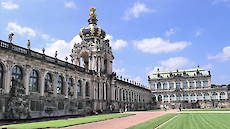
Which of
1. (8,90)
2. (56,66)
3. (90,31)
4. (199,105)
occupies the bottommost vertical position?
(199,105)

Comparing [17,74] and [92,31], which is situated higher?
[92,31]

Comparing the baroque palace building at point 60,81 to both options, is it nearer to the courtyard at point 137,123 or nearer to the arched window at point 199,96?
the courtyard at point 137,123

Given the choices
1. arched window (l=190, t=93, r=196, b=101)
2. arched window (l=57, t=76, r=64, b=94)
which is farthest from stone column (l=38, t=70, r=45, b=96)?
arched window (l=190, t=93, r=196, b=101)

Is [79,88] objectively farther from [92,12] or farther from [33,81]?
[92,12]

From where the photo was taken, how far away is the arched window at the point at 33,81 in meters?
41.3

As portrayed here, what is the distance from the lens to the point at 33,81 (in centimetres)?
4209

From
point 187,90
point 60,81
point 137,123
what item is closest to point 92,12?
point 60,81

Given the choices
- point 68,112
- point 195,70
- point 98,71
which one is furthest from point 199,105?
point 68,112

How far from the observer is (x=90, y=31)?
6969 centimetres

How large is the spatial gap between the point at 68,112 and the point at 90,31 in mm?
27796

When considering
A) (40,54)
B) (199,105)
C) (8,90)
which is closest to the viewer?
(8,90)

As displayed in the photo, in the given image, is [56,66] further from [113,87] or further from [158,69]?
[158,69]

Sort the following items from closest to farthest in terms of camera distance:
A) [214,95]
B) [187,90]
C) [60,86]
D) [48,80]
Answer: [48,80] < [60,86] < [214,95] < [187,90]

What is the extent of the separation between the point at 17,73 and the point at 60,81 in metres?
12.9
